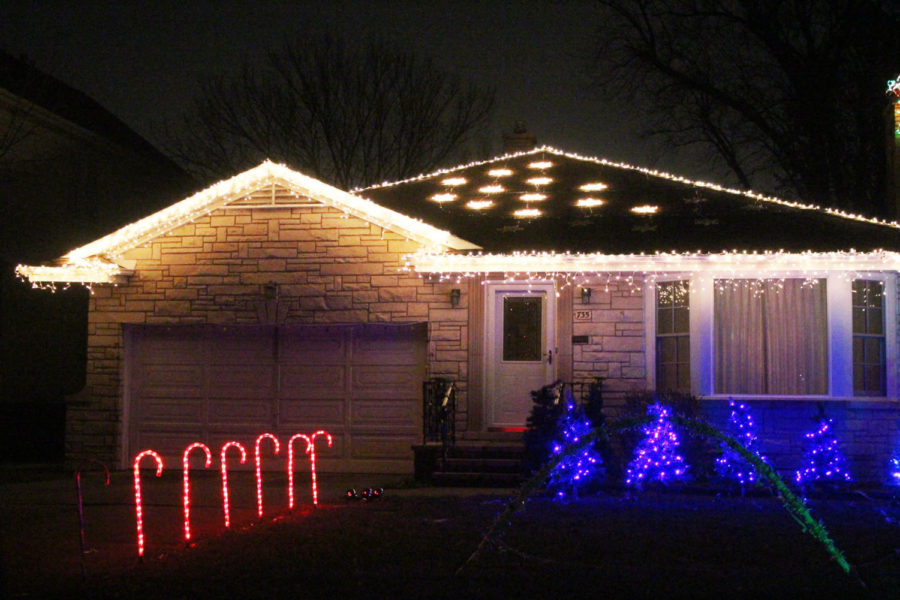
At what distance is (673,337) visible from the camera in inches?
548

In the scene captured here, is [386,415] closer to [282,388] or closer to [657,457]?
[282,388]

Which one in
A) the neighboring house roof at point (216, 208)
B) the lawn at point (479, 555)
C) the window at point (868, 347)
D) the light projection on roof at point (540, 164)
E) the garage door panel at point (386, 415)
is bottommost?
the lawn at point (479, 555)

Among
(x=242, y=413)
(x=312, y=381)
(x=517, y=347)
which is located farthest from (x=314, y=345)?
(x=517, y=347)

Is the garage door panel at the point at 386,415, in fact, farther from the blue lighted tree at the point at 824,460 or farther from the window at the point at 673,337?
the blue lighted tree at the point at 824,460

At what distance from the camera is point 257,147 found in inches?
1232

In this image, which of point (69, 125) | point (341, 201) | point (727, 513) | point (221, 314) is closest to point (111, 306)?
point (221, 314)

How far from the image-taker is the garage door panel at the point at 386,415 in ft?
48.7

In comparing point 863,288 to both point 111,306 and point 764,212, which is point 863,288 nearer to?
point 764,212

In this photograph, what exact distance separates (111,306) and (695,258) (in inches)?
323

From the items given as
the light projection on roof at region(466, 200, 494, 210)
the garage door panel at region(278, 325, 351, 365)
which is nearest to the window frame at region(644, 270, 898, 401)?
the light projection on roof at region(466, 200, 494, 210)

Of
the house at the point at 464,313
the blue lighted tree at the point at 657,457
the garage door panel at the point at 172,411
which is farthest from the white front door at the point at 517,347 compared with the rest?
the garage door panel at the point at 172,411

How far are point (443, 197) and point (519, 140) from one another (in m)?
3.77

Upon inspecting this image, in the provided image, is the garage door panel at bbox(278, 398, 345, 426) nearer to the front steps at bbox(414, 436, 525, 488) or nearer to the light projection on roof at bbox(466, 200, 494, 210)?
the front steps at bbox(414, 436, 525, 488)

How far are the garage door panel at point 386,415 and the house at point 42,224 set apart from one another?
6.54m
